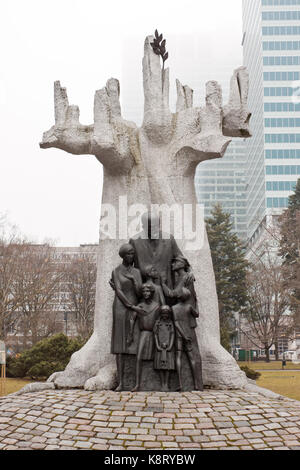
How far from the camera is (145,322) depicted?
7219 millimetres

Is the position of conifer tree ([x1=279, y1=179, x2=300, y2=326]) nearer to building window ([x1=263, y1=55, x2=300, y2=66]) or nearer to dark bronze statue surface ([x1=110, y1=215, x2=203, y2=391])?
dark bronze statue surface ([x1=110, y1=215, x2=203, y2=391])

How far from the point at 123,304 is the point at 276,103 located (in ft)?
211

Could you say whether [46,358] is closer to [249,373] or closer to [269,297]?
[249,373]

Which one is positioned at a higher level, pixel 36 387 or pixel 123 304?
pixel 123 304

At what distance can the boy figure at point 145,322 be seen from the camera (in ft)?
23.5

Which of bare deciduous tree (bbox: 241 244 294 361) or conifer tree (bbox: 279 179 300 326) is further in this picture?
bare deciduous tree (bbox: 241 244 294 361)

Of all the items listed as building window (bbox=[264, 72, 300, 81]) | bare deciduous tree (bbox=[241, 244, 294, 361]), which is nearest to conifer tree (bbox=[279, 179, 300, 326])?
bare deciduous tree (bbox=[241, 244, 294, 361])

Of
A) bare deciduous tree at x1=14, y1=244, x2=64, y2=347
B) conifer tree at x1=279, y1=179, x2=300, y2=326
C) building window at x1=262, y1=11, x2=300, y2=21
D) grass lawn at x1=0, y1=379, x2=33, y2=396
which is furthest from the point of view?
building window at x1=262, y1=11, x2=300, y2=21

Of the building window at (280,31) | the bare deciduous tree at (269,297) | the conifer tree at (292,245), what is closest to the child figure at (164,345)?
the conifer tree at (292,245)

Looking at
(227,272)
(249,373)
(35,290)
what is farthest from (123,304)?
(227,272)

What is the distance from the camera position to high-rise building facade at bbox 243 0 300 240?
63.8 m

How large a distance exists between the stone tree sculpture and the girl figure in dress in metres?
0.70
